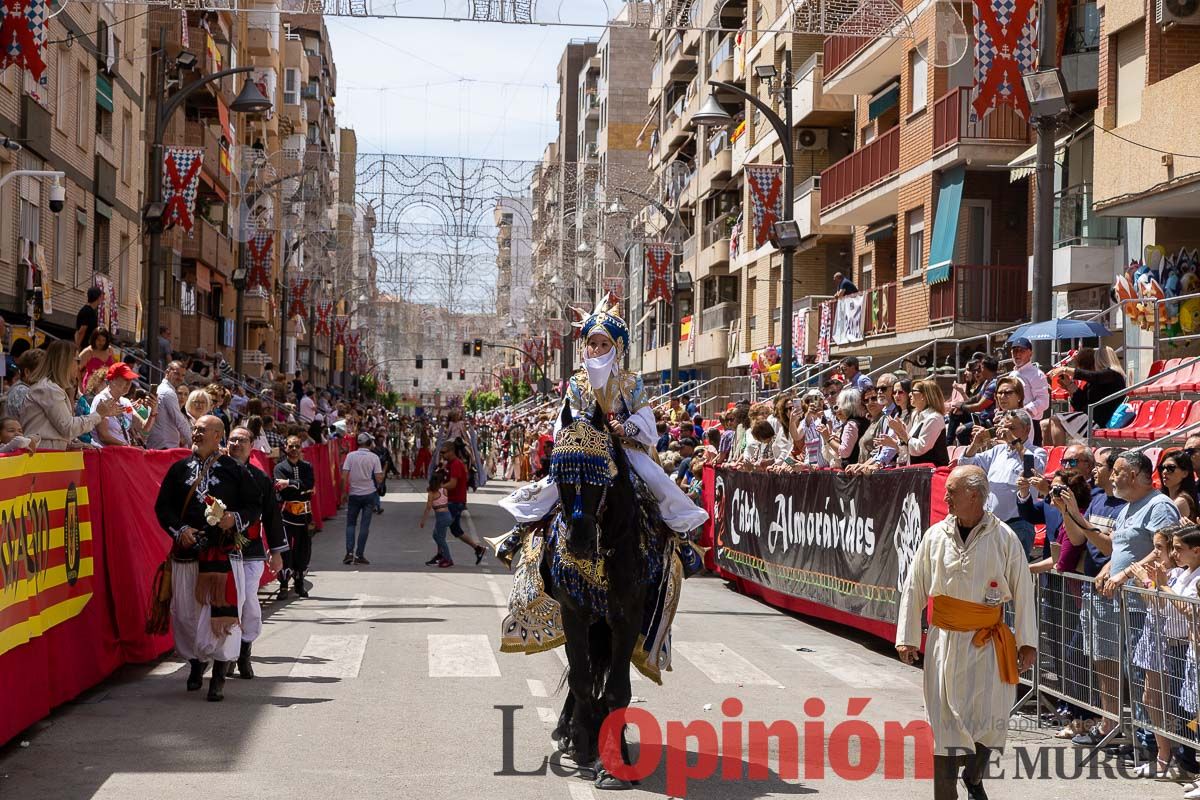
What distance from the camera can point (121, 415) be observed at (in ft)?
50.6

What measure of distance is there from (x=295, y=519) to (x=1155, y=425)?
963 centimetres

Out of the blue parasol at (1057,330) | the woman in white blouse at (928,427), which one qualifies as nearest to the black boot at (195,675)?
the woman in white blouse at (928,427)

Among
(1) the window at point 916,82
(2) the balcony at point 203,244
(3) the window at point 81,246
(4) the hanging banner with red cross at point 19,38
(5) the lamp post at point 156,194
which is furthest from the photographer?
(2) the balcony at point 203,244

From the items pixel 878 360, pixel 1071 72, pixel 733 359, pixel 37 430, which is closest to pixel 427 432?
pixel 733 359

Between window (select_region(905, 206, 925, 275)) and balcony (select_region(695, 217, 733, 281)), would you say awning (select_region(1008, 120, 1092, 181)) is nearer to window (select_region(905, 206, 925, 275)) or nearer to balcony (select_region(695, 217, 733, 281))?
window (select_region(905, 206, 925, 275))

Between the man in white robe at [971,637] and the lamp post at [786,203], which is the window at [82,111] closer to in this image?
the lamp post at [786,203]

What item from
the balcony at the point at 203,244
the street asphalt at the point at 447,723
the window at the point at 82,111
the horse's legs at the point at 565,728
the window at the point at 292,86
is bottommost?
the street asphalt at the point at 447,723

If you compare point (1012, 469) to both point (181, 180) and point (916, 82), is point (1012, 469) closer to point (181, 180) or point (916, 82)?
point (181, 180)

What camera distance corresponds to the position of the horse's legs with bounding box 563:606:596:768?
867 cm

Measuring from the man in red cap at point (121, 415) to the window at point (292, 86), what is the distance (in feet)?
245

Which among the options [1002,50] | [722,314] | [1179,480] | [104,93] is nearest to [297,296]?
[722,314]

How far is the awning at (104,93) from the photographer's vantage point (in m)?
34.5

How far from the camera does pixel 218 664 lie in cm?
1091

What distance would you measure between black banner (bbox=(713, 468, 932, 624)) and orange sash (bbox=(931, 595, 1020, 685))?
5.06m
